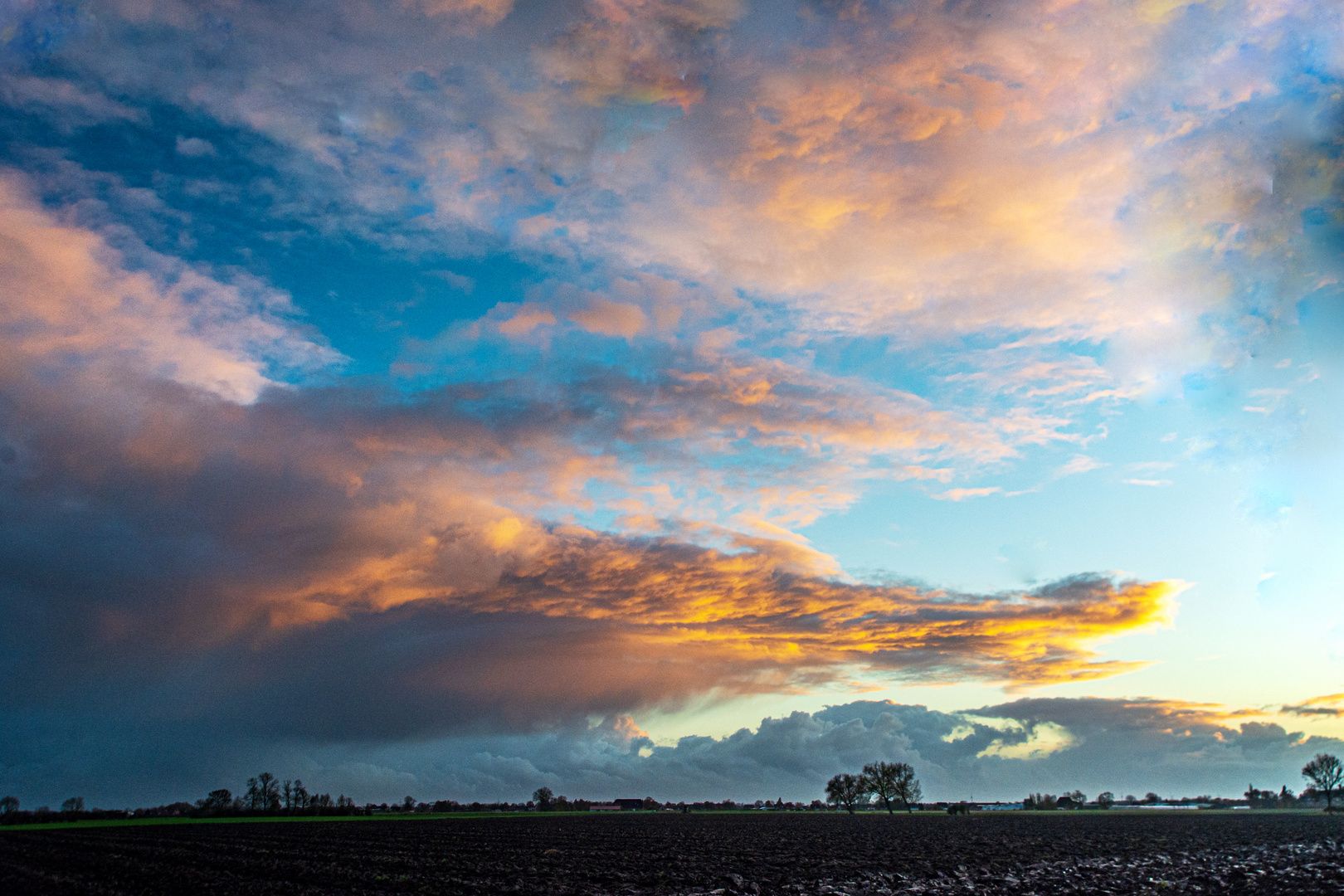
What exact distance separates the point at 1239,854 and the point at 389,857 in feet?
234

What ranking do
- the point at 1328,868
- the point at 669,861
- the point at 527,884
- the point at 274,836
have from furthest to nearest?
the point at 274,836 → the point at 669,861 → the point at 1328,868 → the point at 527,884

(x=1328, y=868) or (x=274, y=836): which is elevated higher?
(x=1328, y=868)

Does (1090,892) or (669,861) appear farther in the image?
(669,861)

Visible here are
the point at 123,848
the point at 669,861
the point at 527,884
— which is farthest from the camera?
the point at 123,848

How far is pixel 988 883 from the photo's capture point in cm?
4400

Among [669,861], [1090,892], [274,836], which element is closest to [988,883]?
[1090,892]

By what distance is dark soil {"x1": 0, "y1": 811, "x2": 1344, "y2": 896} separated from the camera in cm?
4141

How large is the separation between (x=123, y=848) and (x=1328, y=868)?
97401 millimetres

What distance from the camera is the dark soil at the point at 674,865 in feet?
136

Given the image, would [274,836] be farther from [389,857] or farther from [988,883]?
[988,883]

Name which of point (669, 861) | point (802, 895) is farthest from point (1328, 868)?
point (669, 861)

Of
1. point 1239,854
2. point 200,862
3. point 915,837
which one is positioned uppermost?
point 200,862

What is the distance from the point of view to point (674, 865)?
180 feet

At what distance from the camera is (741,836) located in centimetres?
9831
